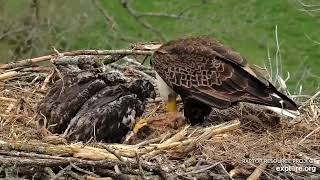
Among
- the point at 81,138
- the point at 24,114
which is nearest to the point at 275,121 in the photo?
the point at 81,138

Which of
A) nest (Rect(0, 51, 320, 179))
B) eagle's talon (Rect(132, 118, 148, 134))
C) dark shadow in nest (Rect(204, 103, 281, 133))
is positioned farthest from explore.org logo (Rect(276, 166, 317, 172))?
eagle's talon (Rect(132, 118, 148, 134))

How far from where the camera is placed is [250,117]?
5.41 meters

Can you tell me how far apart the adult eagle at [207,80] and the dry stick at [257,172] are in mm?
636

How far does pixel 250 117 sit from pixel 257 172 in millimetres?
992

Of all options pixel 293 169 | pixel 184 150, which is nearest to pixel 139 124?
pixel 184 150

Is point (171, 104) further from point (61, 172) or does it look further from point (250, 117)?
point (61, 172)

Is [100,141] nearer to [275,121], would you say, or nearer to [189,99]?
[189,99]

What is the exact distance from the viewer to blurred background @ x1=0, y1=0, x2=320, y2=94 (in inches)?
408

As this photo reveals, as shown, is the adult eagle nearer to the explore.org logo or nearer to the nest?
the nest

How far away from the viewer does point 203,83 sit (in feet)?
17.1

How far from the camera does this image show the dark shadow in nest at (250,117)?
17.4 feet

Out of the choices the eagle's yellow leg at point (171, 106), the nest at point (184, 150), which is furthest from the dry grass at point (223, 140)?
the eagle's yellow leg at point (171, 106)

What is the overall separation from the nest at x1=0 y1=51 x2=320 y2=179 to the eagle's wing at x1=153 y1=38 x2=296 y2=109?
8.2 inches

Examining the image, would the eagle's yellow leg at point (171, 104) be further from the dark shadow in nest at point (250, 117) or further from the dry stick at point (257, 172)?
the dry stick at point (257, 172)
